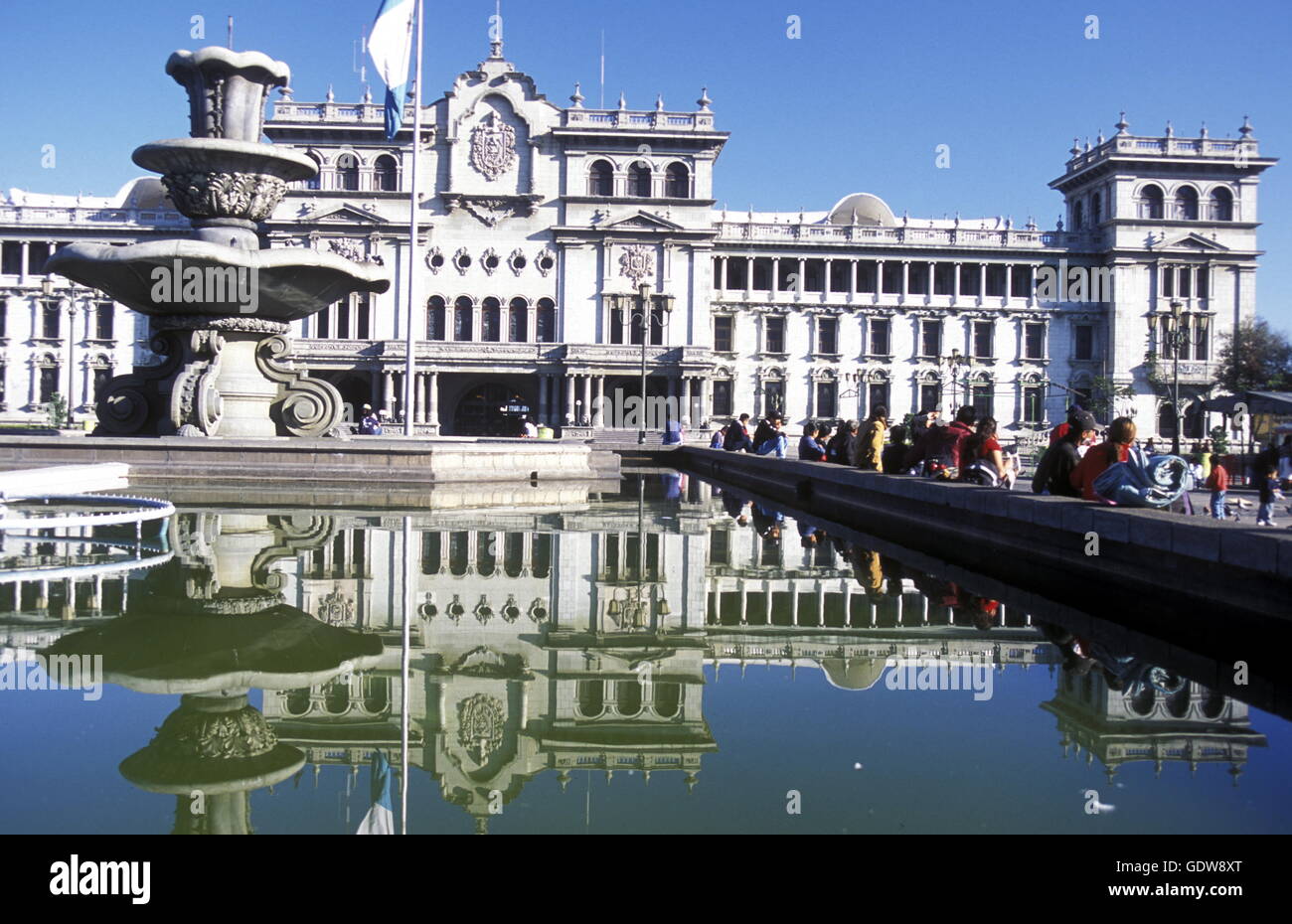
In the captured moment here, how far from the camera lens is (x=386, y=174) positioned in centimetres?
5434

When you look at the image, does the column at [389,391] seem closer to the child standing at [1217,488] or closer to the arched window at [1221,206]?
the child standing at [1217,488]

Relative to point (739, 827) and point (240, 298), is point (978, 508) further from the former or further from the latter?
point (240, 298)

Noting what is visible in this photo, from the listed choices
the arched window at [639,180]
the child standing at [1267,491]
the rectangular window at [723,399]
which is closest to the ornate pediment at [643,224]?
the arched window at [639,180]

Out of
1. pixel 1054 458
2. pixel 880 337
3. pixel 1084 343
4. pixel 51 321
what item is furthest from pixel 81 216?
pixel 1054 458

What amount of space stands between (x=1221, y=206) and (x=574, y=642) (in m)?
61.4

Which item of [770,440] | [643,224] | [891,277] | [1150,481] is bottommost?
[1150,481]

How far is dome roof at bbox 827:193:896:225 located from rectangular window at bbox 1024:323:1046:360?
1112 cm

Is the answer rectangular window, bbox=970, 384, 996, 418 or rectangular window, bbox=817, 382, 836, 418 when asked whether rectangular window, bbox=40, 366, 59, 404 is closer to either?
rectangular window, bbox=817, 382, 836, 418

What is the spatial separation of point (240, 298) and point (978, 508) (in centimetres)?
1278

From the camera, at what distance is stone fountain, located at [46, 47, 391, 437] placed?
702 inches

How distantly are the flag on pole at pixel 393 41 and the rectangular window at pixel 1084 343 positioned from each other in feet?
142

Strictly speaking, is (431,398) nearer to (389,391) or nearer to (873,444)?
(389,391)

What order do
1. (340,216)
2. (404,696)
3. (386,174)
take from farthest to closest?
(386,174) < (340,216) < (404,696)

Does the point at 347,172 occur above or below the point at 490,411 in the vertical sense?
above
